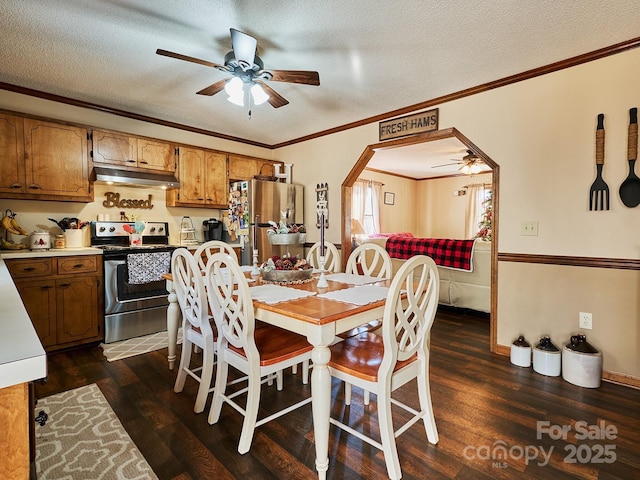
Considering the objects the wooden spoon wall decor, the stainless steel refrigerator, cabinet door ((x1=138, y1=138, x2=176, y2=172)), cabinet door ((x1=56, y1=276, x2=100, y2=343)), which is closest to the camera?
the wooden spoon wall decor

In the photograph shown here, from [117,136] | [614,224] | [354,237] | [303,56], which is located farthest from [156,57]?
[354,237]

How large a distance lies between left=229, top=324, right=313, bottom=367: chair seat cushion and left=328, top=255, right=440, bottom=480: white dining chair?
0.19 m

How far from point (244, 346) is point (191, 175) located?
2.98 meters

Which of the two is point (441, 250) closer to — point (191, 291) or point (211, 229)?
point (211, 229)

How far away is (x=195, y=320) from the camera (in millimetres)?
2092

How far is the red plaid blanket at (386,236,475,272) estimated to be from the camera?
12.9 ft

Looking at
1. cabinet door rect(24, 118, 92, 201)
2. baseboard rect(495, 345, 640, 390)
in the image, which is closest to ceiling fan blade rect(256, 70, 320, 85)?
cabinet door rect(24, 118, 92, 201)

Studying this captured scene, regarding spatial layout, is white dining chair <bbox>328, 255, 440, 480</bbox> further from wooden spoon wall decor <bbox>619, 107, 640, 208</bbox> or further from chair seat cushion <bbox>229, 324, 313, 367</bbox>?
wooden spoon wall decor <bbox>619, 107, 640, 208</bbox>

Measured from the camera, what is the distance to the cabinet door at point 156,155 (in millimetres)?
3602

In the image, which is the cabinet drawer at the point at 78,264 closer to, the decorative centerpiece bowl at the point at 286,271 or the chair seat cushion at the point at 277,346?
the decorative centerpiece bowl at the point at 286,271

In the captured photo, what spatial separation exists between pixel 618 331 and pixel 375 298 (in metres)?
Answer: 1.95

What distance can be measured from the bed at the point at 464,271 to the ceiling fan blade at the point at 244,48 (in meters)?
3.09

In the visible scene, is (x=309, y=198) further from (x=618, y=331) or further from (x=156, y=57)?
(x=618, y=331)

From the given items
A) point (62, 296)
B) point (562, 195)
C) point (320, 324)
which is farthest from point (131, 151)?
point (562, 195)
